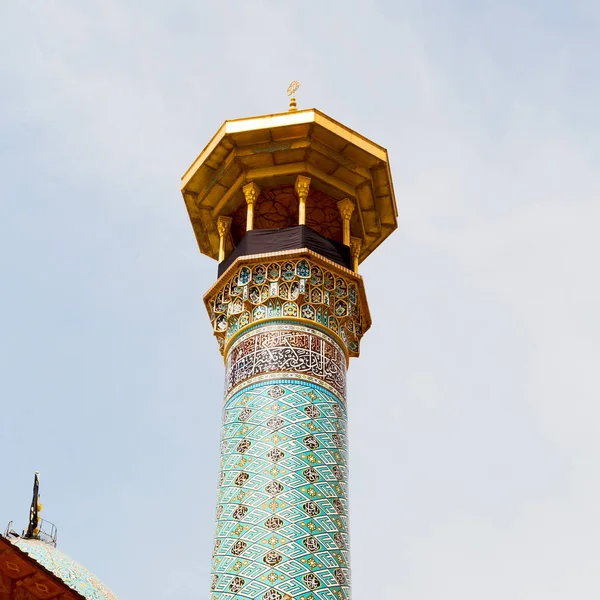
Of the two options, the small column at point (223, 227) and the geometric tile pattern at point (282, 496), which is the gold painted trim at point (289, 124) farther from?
the geometric tile pattern at point (282, 496)

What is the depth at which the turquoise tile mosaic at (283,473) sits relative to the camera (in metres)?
7.60

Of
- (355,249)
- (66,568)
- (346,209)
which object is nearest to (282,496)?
(355,249)

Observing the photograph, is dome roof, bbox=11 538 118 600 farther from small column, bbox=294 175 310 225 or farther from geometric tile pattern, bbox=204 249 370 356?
small column, bbox=294 175 310 225

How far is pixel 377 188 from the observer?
10.3 metres

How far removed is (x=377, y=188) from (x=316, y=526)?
3.68 metres

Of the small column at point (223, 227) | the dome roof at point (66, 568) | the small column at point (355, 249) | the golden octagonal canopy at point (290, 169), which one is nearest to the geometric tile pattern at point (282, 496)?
the small column at point (355, 249)

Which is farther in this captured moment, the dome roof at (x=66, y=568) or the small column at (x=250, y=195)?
the dome roof at (x=66, y=568)

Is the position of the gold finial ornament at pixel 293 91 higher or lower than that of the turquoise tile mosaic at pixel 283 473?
higher

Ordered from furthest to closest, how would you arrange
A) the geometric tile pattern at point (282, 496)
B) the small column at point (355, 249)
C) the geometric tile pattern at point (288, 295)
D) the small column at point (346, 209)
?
the small column at point (346, 209)
the small column at point (355, 249)
the geometric tile pattern at point (288, 295)
the geometric tile pattern at point (282, 496)

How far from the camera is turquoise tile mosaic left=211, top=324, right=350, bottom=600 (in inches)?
299

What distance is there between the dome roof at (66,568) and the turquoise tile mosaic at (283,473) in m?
4.05

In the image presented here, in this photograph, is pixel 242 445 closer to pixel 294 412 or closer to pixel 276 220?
pixel 294 412

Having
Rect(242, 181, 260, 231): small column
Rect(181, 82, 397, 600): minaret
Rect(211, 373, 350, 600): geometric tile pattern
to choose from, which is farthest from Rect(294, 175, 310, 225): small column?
Rect(211, 373, 350, 600): geometric tile pattern

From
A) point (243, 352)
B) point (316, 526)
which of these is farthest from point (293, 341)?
point (316, 526)
